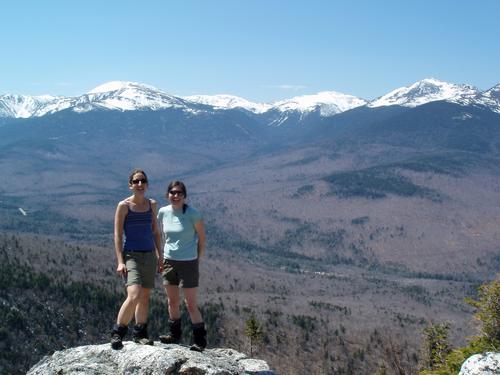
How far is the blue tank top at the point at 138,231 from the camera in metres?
13.9

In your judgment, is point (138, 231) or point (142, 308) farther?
point (142, 308)

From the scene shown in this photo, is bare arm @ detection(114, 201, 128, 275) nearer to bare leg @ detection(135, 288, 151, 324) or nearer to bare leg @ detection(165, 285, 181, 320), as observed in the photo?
bare leg @ detection(135, 288, 151, 324)

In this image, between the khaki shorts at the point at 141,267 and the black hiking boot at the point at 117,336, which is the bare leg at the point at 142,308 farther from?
the black hiking boot at the point at 117,336

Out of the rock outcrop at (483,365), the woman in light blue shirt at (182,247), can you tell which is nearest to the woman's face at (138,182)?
the woman in light blue shirt at (182,247)

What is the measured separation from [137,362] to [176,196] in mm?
4237

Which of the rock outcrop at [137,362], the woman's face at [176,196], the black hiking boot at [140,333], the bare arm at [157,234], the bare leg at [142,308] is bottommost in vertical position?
the rock outcrop at [137,362]

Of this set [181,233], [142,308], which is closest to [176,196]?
[181,233]

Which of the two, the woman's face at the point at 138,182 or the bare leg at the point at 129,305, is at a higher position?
the woman's face at the point at 138,182

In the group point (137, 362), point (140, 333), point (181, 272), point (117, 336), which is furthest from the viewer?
point (181, 272)

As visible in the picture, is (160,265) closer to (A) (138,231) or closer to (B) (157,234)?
(B) (157,234)

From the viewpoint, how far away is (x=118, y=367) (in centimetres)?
1279

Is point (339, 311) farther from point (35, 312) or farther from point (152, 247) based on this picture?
point (152, 247)

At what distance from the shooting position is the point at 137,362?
1254cm

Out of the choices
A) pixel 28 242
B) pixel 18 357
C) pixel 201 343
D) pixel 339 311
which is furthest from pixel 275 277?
pixel 201 343
